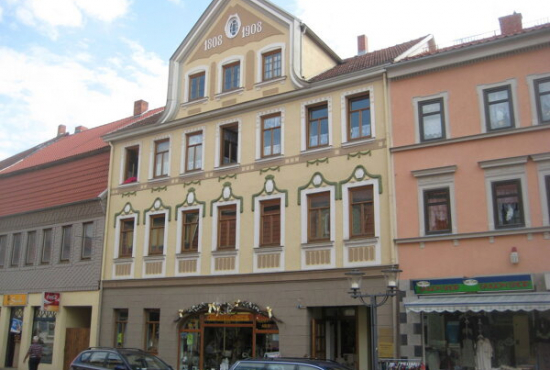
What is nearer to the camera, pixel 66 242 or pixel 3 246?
pixel 66 242

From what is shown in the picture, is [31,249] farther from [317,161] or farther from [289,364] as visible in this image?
[289,364]

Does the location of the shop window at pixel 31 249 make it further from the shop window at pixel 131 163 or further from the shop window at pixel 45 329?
the shop window at pixel 131 163

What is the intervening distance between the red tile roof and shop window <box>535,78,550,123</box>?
4.78 meters

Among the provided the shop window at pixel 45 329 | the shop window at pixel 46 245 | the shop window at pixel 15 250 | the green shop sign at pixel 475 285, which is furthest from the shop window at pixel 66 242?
the green shop sign at pixel 475 285

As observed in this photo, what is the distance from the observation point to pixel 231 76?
991 inches

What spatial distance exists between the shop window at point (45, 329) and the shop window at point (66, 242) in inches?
104

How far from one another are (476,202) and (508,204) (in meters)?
0.89

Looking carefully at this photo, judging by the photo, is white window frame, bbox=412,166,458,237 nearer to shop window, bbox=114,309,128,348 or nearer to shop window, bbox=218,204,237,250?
shop window, bbox=218,204,237,250

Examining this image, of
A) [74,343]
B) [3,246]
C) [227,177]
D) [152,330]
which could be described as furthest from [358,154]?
[3,246]

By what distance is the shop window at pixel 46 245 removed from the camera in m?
29.9

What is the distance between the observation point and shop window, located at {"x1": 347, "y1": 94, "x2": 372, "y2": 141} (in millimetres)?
20938

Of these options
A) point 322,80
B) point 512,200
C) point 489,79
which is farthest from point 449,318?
point 322,80

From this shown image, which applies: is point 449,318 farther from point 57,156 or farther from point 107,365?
point 57,156

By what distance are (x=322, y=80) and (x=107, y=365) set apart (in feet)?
38.9
